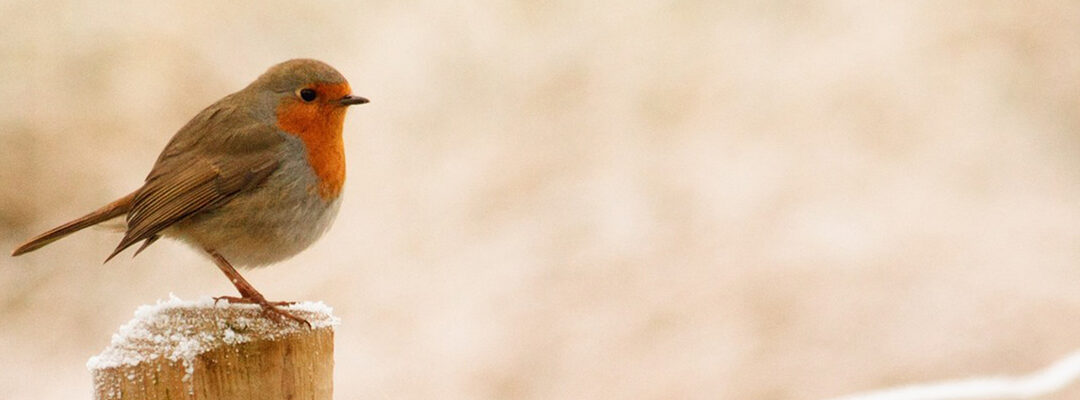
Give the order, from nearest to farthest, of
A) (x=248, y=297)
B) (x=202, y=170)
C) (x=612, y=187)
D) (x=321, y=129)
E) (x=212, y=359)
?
(x=212, y=359)
(x=248, y=297)
(x=202, y=170)
(x=321, y=129)
(x=612, y=187)

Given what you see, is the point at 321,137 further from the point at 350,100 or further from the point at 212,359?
the point at 212,359

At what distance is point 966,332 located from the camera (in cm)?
754

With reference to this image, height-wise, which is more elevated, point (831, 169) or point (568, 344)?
point (831, 169)

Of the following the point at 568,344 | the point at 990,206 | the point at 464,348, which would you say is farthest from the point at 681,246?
the point at 990,206

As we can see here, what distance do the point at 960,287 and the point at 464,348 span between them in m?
3.29

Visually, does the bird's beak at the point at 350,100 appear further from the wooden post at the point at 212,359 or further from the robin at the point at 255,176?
the wooden post at the point at 212,359

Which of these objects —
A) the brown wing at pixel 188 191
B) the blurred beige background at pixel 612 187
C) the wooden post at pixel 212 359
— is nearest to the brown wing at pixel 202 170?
the brown wing at pixel 188 191

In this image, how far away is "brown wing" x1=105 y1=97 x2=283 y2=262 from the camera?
112 inches

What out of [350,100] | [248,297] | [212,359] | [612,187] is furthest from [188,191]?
[612,187]

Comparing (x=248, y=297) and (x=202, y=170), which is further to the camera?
(x=202, y=170)

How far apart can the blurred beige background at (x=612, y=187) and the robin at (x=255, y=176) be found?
369 centimetres

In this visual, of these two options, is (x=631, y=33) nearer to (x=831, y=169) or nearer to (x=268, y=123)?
(x=831, y=169)

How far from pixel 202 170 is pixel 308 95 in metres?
0.32

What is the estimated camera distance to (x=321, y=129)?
10.1 ft
